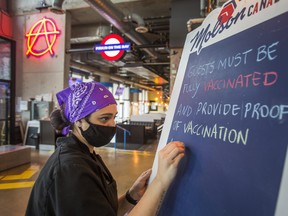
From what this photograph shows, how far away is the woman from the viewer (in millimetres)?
932

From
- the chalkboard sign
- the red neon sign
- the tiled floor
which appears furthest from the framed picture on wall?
the chalkboard sign

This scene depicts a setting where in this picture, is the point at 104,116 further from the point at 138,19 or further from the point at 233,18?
the point at 138,19

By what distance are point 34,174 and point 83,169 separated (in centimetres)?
475

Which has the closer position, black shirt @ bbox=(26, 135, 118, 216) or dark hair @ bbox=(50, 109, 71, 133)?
black shirt @ bbox=(26, 135, 118, 216)

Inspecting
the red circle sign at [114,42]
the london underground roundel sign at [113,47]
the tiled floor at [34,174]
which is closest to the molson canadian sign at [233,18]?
the tiled floor at [34,174]

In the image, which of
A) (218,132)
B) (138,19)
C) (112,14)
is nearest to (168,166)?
(218,132)

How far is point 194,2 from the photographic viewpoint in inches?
223

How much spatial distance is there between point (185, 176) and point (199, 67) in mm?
539

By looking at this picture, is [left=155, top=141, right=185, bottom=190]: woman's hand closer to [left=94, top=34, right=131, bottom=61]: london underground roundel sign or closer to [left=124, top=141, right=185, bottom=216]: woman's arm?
[left=124, top=141, right=185, bottom=216]: woman's arm

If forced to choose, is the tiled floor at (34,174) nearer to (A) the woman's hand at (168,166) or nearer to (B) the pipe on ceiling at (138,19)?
(A) the woman's hand at (168,166)

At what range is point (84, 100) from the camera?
1.19 metres

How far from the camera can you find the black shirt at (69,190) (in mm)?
918

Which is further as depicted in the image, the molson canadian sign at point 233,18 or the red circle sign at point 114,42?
the red circle sign at point 114,42

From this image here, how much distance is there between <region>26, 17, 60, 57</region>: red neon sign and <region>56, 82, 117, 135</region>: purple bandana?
665 cm
